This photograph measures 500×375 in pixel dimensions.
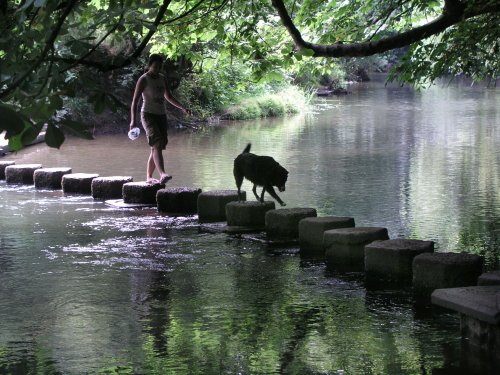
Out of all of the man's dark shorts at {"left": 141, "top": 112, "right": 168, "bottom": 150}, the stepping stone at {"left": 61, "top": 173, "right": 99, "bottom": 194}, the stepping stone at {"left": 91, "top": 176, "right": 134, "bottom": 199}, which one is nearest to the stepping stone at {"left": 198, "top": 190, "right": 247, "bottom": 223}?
the man's dark shorts at {"left": 141, "top": 112, "right": 168, "bottom": 150}

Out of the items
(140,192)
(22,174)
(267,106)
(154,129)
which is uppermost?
(267,106)

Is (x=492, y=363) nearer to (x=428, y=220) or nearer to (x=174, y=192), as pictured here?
(x=428, y=220)

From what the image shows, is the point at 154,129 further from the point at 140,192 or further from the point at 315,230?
the point at 315,230

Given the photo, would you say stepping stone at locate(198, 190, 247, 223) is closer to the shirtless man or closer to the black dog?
the black dog

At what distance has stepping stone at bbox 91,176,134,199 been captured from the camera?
13918mm

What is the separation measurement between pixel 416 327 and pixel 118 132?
70.4ft

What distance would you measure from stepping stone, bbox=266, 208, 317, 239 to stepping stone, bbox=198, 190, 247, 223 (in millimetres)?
1374

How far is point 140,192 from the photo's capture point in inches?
518

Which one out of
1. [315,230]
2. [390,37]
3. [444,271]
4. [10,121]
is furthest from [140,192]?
[10,121]

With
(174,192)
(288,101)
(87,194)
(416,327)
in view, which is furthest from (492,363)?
(288,101)

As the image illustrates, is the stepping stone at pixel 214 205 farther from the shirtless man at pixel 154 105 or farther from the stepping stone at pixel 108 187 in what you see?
the stepping stone at pixel 108 187

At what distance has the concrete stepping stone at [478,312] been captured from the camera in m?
6.06

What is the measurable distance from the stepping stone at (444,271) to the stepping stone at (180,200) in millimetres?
5141

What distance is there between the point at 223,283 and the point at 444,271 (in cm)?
201
